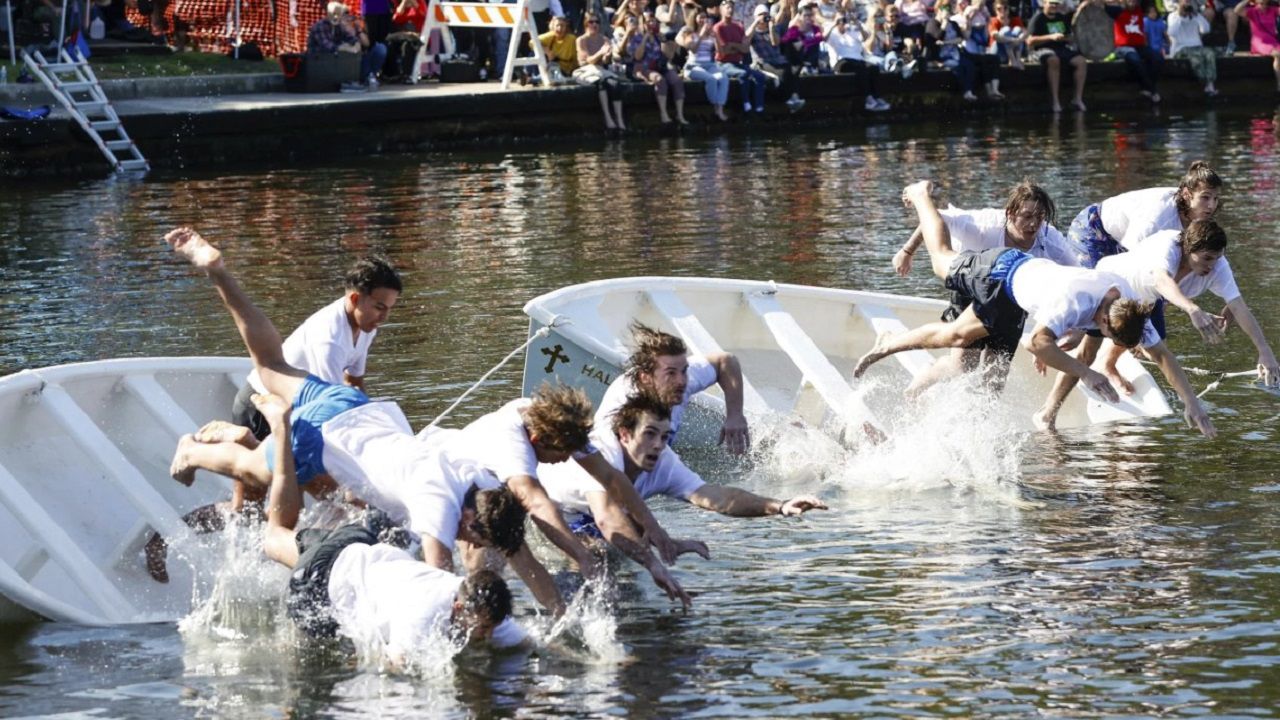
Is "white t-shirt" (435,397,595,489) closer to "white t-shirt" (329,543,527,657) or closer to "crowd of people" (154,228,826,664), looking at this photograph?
"crowd of people" (154,228,826,664)

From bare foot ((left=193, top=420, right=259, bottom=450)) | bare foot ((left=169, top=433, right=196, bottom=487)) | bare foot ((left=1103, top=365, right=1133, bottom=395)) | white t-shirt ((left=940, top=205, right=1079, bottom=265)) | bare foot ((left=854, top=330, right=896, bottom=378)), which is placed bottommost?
bare foot ((left=1103, top=365, right=1133, bottom=395))

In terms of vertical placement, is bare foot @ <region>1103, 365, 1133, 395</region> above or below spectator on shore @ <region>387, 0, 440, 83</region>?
below

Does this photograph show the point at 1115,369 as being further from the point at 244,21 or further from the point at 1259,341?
the point at 244,21

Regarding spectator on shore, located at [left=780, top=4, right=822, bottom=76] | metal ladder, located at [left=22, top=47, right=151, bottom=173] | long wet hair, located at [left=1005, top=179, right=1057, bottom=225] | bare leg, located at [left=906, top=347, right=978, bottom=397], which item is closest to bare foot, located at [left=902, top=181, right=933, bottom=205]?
long wet hair, located at [left=1005, top=179, right=1057, bottom=225]

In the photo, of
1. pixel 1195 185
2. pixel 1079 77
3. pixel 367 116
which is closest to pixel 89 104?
pixel 367 116

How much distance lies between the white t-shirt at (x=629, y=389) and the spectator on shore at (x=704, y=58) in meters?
17.7

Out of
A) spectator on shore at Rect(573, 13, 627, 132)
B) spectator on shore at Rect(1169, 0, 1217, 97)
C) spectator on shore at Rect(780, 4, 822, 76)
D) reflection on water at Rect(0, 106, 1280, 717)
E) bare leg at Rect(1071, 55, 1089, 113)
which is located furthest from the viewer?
spectator on shore at Rect(1169, 0, 1217, 97)

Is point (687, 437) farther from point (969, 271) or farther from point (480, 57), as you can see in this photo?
point (480, 57)

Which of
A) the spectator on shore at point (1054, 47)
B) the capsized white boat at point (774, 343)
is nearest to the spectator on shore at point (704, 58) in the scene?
the spectator on shore at point (1054, 47)

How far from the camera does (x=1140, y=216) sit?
1073 cm

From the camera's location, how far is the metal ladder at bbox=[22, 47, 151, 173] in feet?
73.3

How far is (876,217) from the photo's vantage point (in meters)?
18.4

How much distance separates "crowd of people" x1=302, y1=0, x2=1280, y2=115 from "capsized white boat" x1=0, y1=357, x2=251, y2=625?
15709mm

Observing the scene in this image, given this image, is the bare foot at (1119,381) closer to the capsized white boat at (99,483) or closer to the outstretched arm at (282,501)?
the capsized white boat at (99,483)
